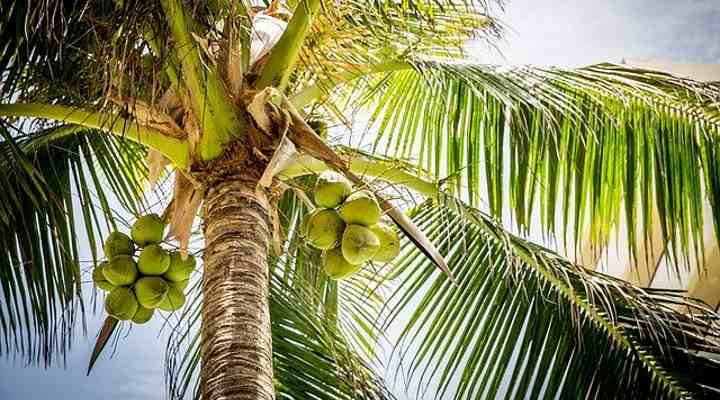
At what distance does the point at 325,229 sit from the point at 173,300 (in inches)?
18.9

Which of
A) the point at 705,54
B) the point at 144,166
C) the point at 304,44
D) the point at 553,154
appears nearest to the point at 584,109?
the point at 553,154

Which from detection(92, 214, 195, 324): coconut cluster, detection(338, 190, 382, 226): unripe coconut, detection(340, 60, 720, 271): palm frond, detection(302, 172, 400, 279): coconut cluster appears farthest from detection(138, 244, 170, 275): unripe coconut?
detection(340, 60, 720, 271): palm frond

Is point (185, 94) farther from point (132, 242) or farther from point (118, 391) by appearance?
point (118, 391)

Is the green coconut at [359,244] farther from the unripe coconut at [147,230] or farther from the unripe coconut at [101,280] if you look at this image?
the unripe coconut at [101,280]

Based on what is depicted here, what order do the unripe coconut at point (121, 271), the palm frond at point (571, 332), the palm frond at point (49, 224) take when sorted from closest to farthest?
the unripe coconut at point (121, 271)
the palm frond at point (49, 224)
the palm frond at point (571, 332)

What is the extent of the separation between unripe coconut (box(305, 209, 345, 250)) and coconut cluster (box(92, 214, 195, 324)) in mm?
372

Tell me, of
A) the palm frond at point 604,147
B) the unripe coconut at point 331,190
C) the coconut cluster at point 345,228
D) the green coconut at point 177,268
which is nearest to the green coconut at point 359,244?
the coconut cluster at point 345,228

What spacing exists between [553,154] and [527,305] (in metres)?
0.54

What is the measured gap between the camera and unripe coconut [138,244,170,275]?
2.50m

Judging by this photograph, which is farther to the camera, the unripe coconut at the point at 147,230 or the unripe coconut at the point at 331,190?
the unripe coconut at the point at 147,230

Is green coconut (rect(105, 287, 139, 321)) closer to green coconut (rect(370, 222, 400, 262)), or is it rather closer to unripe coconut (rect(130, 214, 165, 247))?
unripe coconut (rect(130, 214, 165, 247))

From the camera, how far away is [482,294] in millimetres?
3537

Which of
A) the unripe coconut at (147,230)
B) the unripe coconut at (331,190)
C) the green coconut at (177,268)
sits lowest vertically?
the green coconut at (177,268)

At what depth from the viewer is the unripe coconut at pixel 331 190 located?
95.6 inches
